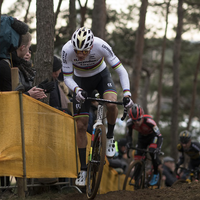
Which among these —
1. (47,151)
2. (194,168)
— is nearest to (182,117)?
(194,168)

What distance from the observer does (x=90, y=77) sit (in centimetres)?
667

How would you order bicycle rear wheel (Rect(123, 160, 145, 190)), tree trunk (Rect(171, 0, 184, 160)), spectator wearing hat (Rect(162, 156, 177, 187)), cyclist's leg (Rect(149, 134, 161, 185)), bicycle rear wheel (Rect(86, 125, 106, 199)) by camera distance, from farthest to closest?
tree trunk (Rect(171, 0, 184, 160)) < spectator wearing hat (Rect(162, 156, 177, 187)) < cyclist's leg (Rect(149, 134, 161, 185)) < bicycle rear wheel (Rect(123, 160, 145, 190)) < bicycle rear wheel (Rect(86, 125, 106, 199))

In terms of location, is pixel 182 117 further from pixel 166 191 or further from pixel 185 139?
pixel 166 191

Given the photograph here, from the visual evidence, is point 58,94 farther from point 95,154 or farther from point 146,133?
point 146,133

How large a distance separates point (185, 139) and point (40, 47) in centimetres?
582

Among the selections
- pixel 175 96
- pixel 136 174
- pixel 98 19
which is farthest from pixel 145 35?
pixel 136 174

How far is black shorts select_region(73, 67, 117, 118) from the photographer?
6.53 m

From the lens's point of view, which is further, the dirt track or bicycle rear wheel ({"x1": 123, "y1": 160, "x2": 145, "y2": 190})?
bicycle rear wheel ({"x1": 123, "y1": 160, "x2": 145, "y2": 190})

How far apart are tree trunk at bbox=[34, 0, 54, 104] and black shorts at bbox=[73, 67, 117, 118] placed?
1227 millimetres

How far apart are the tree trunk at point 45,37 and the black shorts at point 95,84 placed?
1227 millimetres

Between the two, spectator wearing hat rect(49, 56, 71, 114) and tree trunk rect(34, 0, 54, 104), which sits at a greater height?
tree trunk rect(34, 0, 54, 104)

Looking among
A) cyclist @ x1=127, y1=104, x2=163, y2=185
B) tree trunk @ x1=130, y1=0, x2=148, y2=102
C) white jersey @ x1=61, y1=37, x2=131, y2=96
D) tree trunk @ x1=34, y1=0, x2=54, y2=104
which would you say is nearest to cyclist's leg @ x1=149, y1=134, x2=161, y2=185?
cyclist @ x1=127, y1=104, x2=163, y2=185

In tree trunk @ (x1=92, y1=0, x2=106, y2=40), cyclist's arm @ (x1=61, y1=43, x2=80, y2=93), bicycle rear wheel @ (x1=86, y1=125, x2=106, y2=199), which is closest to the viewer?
bicycle rear wheel @ (x1=86, y1=125, x2=106, y2=199)

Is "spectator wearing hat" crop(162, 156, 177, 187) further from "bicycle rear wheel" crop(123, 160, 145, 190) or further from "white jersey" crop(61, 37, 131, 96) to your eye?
"white jersey" crop(61, 37, 131, 96)
